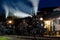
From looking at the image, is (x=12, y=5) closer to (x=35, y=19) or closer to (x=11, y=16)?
(x=11, y=16)

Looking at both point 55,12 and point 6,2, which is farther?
point 6,2

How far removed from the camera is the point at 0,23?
2.84 meters

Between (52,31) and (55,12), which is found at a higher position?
(55,12)

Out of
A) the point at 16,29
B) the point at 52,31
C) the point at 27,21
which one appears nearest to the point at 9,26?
the point at 16,29

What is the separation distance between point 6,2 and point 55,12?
94cm

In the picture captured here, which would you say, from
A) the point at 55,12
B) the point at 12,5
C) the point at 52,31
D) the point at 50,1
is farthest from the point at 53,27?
the point at 12,5

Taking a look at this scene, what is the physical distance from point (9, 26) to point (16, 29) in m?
0.14

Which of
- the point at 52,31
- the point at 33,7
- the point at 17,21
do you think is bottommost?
the point at 52,31

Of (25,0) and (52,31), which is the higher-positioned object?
(25,0)

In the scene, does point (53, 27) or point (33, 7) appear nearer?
point (53, 27)

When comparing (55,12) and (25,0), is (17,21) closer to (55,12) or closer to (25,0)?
(25,0)

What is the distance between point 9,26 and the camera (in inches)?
108

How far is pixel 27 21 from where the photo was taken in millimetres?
2719

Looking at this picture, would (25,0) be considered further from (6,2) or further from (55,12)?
(55,12)
